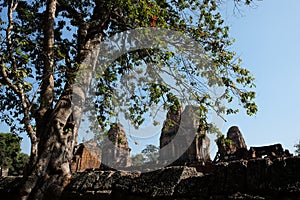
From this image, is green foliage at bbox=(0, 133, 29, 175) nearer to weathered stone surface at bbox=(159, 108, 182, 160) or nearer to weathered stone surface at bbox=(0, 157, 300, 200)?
weathered stone surface at bbox=(159, 108, 182, 160)

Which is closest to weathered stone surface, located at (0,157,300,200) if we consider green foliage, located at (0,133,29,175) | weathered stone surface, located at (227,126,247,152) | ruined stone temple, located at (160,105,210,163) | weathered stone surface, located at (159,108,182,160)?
ruined stone temple, located at (160,105,210,163)

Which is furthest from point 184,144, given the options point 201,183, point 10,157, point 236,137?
point 10,157

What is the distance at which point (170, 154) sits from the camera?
65.9ft

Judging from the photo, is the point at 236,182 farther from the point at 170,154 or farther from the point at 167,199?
the point at 170,154

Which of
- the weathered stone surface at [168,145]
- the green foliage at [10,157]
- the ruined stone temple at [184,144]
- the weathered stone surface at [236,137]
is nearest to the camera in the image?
the ruined stone temple at [184,144]

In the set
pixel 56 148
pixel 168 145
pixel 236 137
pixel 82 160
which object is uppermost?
pixel 236 137

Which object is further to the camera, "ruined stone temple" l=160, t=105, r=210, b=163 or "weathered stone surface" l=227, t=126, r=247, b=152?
"weathered stone surface" l=227, t=126, r=247, b=152

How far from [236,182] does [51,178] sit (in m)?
2.83

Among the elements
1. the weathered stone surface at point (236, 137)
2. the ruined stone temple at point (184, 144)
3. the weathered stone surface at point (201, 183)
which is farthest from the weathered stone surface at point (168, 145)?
the weathered stone surface at point (201, 183)

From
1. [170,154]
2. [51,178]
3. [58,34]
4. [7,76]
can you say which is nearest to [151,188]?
[51,178]

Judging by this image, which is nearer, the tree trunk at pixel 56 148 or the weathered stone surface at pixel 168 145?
the tree trunk at pixel 56 148

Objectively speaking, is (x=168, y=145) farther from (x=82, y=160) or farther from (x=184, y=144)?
(x=82, y=160)

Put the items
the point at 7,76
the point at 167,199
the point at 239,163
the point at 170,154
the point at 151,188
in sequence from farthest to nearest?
the point at 170,154, the point at 7,76, the point at 151,188, the point at 167,199, the point at 239,163

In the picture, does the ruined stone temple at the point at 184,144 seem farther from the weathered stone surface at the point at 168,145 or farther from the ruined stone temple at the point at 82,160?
the ruined stone temple at the point at 82,160
